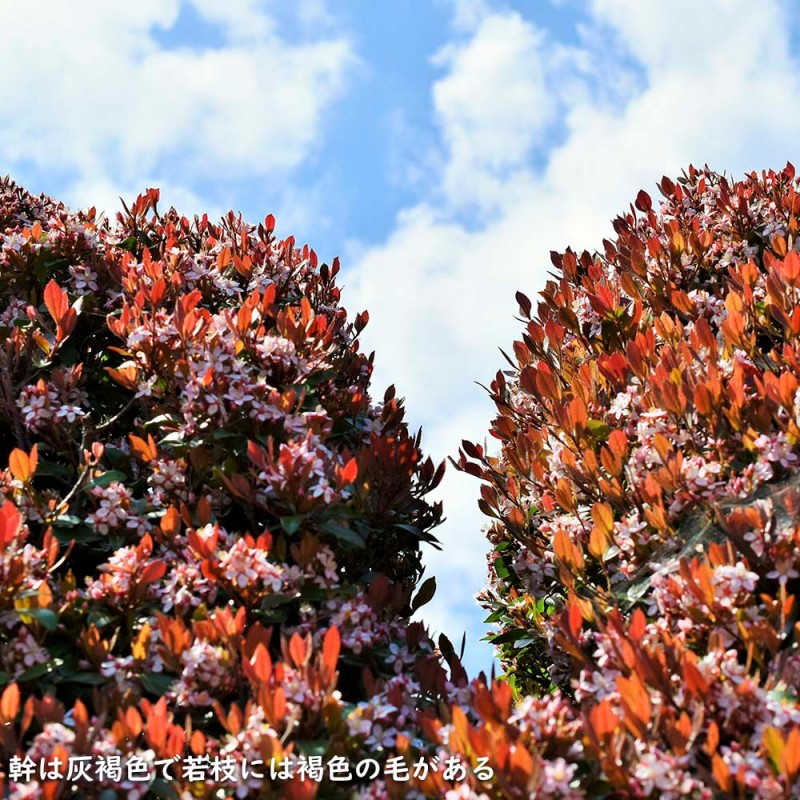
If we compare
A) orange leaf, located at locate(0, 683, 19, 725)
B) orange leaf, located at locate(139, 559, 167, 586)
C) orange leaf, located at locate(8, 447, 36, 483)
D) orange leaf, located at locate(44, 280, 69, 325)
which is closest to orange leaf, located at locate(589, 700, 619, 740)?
orange leaf, located at locate(139, 559, 167, 586)

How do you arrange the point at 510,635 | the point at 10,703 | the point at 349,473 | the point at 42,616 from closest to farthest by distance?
the point at 10,703 < the point at 42,616 < the point at 349,473 < the point at 510,635

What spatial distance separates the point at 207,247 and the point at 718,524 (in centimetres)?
364

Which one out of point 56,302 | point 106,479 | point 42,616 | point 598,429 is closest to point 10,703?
point 42,616

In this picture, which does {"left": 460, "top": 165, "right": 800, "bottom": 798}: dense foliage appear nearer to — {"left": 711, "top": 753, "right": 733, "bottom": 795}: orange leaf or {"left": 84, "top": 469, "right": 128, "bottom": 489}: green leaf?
{"left": 711, "top": 753, "right": 733, "bottom": 795}: orange leaf

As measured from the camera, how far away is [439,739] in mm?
3223

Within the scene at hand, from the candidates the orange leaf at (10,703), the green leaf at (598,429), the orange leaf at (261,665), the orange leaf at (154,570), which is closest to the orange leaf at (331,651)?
the orange leaf at (261,665)

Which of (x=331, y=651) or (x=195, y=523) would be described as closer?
(x=331, y=651)

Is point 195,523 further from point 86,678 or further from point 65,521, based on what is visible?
point 86,678

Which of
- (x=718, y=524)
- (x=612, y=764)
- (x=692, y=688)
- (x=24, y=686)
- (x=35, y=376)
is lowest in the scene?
(x=612, y=764)

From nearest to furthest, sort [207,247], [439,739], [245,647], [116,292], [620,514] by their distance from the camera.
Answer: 1. [439,739]
2. [245,647]
3. [620,514]
4. [116,292]
5. [207,247]

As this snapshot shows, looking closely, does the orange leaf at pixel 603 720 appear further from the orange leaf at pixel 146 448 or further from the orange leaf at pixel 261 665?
the orange leaf at pixel 146 448

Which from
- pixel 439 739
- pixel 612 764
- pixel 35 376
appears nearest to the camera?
pixel 612 764

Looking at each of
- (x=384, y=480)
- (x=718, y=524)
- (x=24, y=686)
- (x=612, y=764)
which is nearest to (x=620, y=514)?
(x=718, y=524)

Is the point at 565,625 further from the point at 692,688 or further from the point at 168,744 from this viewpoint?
the point at 168,744
